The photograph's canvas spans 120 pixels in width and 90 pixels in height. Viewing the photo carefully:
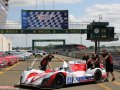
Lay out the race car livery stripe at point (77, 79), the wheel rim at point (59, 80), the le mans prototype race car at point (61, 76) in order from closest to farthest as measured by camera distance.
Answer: the le mans prototype race car at point (61, 76) < the wheel rim at point (59, 80) < the race car livery stripe at point (77, 79)

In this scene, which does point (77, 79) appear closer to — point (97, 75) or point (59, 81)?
point (59, 81)

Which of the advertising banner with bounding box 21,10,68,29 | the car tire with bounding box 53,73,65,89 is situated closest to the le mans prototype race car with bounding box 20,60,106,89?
the car tire with bounding box 53,73,65,89

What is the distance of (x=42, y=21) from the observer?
5378 centimetres

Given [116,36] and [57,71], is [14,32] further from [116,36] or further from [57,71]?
[57,71]

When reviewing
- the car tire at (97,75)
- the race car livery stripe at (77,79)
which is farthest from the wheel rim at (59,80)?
the car tire at (97,75)

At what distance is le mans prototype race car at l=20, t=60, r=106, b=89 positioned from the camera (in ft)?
49.1

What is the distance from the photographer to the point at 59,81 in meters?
15.4

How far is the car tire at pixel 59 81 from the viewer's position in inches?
597

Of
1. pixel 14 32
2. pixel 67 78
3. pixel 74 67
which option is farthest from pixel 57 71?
pixel 14 32

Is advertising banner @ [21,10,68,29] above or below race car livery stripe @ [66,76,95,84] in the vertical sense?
above

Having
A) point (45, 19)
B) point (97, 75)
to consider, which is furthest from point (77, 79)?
point (45, 19)

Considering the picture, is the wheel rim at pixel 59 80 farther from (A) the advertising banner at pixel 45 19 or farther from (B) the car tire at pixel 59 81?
(A) the advertising banner at pixel 45 19

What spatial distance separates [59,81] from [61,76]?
0.22m

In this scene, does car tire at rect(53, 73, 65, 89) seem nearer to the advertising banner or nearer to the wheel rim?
the wheel rim
